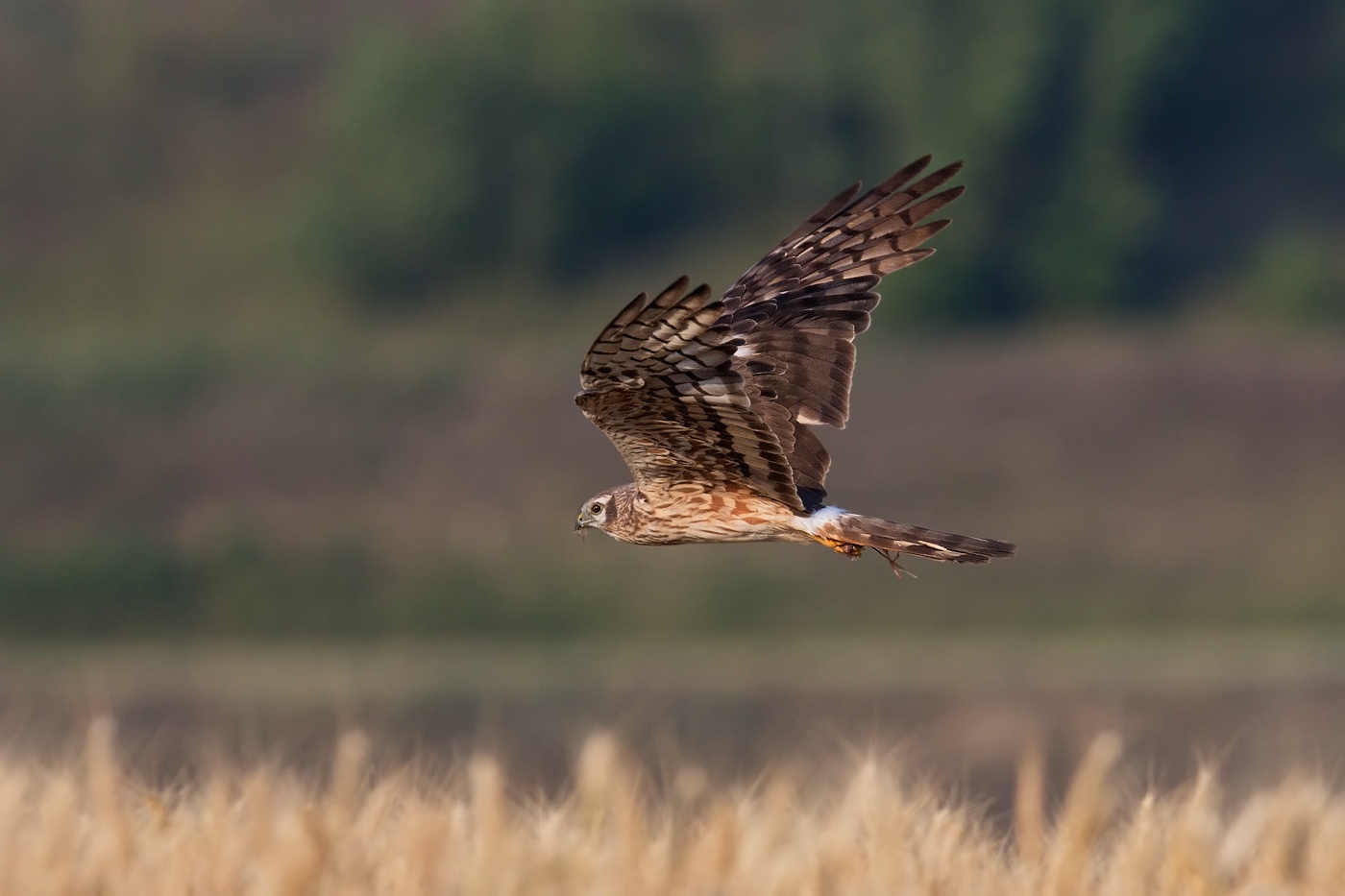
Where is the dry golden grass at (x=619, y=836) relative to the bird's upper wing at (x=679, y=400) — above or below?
below

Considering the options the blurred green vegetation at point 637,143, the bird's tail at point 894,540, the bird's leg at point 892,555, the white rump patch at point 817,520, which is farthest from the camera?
A: the blurred green vegetation at point 637,143

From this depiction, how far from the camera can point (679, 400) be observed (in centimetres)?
652

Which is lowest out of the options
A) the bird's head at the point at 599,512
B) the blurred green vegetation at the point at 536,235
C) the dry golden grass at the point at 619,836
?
the dry golden grass at the point at 619,836

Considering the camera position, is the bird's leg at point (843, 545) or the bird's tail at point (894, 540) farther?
the bird's leg at point (843, 545)

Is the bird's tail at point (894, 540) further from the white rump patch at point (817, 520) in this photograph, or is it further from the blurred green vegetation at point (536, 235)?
the blurred green vegetation at point (536, 235)

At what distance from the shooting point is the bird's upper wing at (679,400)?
20.0 feet

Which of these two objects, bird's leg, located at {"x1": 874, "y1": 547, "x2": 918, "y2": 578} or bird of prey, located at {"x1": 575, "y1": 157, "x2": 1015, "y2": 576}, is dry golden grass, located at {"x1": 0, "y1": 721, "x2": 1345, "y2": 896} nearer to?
bird of prey, located at {"x1": 575, "y1": 157, "x2": 1015, "y2": 576}

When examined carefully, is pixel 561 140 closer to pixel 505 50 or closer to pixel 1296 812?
pixel 505 50

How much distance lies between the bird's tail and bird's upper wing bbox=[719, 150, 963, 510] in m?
0.39

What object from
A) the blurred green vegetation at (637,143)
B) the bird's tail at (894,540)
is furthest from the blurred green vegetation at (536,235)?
the bird's tail at (894,540)

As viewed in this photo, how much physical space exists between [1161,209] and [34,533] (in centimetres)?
2394

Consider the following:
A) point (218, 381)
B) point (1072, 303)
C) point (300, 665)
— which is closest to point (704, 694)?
point (300, 665)

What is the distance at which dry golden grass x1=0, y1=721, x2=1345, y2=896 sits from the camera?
4.25 m

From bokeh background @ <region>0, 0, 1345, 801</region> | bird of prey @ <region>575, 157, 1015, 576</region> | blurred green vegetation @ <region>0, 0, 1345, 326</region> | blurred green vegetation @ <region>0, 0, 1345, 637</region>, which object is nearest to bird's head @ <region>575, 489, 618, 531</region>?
bird of prey @ <region>575, 157, 1015, 576</region>
